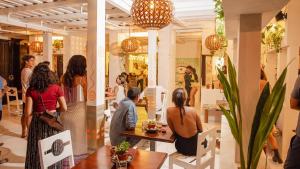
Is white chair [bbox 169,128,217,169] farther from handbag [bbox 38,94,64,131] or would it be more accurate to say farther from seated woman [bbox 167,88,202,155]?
handbag [bbox 38,94,64,131]

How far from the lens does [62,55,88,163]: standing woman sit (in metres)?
3.29

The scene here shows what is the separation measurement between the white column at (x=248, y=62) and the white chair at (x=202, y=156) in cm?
45

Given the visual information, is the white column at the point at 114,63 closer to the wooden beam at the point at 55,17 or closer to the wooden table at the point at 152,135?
the wooden beam at the point at 55,17

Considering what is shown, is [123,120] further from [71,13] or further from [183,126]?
[71,13]

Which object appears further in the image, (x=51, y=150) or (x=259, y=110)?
(x=51, y=150)

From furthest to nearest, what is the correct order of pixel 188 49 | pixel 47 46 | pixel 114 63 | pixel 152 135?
1. pixel 188 49
2. pixel 114 63
3. pixel 47 46
4. pixel 152 135

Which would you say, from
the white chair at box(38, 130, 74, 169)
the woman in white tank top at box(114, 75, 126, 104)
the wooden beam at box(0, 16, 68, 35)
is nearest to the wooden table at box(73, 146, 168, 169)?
the white chair at box(38, 130, 74, 169)

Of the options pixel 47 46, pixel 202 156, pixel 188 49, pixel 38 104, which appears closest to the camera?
pixel 38 104

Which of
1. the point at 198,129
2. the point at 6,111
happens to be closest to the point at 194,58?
the point at 6,111

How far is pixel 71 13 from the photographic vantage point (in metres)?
6.81

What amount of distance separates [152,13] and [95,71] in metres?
1.64

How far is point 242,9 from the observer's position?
236 centimetres

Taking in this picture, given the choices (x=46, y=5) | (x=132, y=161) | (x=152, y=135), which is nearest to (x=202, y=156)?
(x=152, y=135)

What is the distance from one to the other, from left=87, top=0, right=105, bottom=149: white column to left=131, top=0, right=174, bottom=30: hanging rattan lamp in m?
1.40
